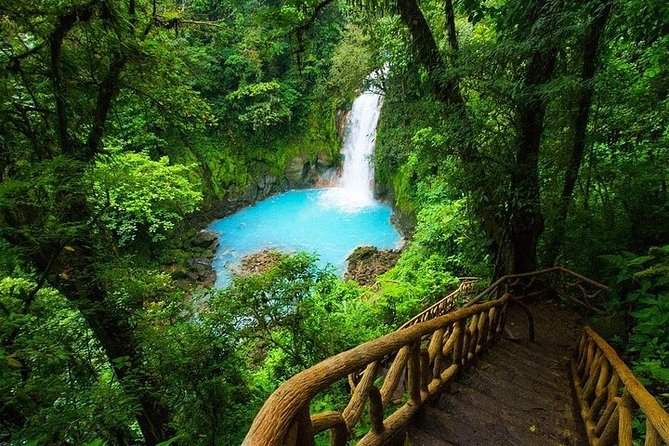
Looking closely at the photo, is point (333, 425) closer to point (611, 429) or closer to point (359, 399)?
point (359, 399)

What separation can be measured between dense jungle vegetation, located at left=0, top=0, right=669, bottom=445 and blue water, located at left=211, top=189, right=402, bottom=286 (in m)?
7.21

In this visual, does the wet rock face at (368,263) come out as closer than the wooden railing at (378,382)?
No

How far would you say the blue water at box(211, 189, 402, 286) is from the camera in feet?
49.9

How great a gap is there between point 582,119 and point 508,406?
14.3 feet

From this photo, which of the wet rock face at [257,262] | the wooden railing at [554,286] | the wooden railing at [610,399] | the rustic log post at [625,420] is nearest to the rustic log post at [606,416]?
the wooden railing at [610,399]

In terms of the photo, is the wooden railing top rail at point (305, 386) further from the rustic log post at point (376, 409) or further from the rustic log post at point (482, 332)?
the rustic log post at point (482, 332)

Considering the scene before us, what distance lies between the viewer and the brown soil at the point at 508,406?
254 centimetres

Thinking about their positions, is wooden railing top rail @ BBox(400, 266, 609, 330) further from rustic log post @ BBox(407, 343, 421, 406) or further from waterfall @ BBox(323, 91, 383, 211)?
waterfall @ BBox(323, 91, 383, 211)

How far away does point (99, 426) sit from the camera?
2.85 metres

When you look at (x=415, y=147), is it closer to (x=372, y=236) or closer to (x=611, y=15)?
(x=611, y=15)

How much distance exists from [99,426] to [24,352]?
794 mm

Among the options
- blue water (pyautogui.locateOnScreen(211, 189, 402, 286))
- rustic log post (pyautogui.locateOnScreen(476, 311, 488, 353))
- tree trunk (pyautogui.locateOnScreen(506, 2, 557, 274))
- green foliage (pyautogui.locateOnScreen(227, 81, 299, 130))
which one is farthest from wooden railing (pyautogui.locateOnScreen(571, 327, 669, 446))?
green foliage (pyautogui.locateOnScreen(227, 81, 299, 130))

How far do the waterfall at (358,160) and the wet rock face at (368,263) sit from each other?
5.76 meters

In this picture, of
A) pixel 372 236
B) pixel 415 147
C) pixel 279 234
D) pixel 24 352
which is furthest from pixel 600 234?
pixel 279 234
